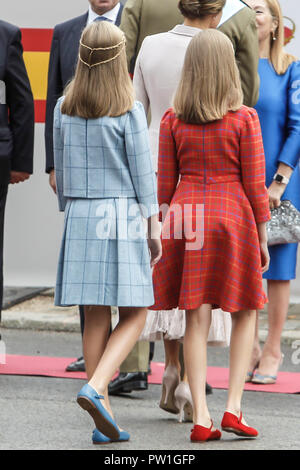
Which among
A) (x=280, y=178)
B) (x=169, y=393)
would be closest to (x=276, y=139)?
(x=280, y=178)

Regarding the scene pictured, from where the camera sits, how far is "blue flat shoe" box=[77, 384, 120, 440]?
14.2ft

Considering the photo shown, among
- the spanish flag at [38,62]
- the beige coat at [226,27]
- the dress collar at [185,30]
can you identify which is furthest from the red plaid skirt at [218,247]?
the spanish flag at [38,62]

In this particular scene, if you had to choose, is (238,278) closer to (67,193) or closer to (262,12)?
(67,193)

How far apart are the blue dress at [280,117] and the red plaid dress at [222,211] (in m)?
1.49

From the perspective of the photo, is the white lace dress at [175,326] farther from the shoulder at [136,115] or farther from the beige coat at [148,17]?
the beige coat at [148,17]

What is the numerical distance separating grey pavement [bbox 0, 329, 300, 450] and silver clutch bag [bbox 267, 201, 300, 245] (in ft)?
2.83

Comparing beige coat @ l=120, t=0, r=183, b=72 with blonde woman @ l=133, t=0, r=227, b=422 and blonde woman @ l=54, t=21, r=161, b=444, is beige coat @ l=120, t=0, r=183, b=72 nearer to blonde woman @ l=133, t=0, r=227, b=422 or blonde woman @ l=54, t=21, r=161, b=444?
blonde woman @ l=133, t=0, r=227, b=422

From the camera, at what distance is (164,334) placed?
5090 mm

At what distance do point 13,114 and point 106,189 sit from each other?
1.68 m

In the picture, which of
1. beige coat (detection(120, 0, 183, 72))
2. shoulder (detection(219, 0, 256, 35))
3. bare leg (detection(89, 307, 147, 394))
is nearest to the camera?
bare leg (detection(89, 307, 147, 394))

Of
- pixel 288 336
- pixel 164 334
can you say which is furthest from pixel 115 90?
pixel 288 336

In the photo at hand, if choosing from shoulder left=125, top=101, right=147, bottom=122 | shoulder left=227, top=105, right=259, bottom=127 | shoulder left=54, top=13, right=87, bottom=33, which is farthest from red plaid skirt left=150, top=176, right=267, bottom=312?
shoulder left=54, top=13, right=87, bottom=33

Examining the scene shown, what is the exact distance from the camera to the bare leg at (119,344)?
14.6 feet

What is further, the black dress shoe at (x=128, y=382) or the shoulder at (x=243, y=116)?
the black dress shoe at (x=128, y=382)
